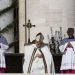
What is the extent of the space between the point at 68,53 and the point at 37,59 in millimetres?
1127

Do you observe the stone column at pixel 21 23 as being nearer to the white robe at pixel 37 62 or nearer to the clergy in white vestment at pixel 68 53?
the clergy in white vestment at pixel 68 53

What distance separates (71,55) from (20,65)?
146 centimetres

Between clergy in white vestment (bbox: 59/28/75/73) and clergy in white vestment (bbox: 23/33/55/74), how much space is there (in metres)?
0.92

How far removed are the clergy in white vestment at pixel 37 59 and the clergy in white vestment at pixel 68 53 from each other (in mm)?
916

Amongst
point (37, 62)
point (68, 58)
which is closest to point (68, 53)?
point (68, 58)

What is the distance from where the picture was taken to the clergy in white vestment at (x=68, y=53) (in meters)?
11.8

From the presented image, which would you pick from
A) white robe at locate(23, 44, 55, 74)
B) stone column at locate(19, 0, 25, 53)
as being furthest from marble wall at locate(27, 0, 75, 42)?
white robe at locate(23, 44, 55, 74)

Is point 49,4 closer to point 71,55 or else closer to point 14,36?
point 14,36

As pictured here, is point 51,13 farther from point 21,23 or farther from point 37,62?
point 37,62

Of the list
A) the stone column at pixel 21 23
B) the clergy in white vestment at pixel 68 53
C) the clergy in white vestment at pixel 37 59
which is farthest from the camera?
the stone column at pixel 21 23

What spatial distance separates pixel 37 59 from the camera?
35.6 feet

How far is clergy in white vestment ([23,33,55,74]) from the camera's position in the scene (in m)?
10.9

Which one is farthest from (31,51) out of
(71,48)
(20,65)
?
(20,65)

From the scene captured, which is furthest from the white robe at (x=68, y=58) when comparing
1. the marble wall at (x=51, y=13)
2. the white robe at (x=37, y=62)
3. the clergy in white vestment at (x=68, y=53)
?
the marble wall at (x=51, y=13)
